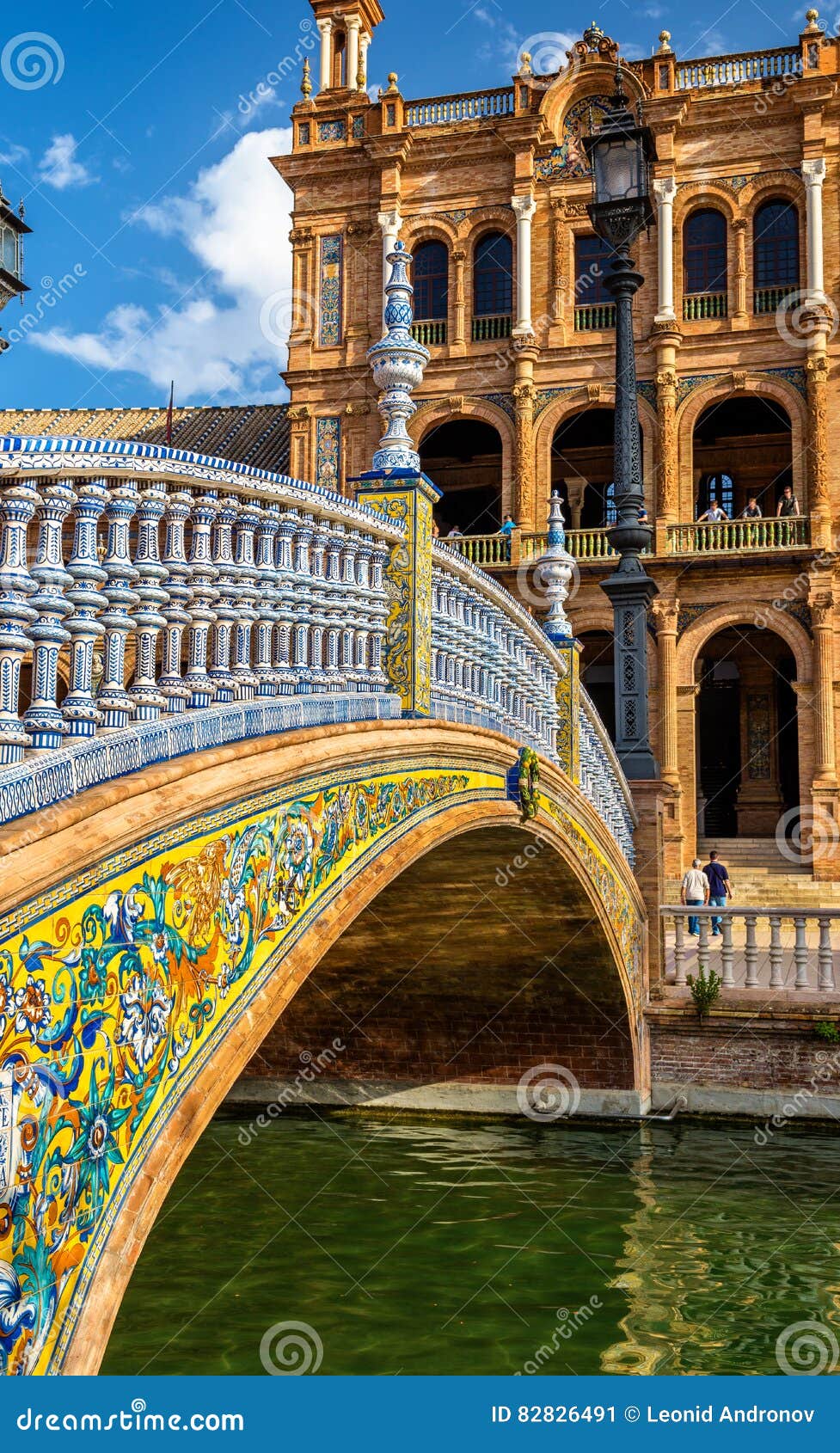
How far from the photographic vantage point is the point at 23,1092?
3.11 meters

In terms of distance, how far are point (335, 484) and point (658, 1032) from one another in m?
18.2

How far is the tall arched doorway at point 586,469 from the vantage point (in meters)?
30.2

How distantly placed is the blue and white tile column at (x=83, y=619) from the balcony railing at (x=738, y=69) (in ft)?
90.2

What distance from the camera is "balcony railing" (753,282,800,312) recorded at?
2703cm

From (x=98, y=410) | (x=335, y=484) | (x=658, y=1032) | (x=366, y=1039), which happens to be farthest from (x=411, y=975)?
(x=98, y=410)

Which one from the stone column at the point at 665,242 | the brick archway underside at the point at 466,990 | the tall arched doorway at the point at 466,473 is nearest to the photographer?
the brick archway underside at the point at 466,990

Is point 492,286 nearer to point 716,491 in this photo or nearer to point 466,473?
point 466,473

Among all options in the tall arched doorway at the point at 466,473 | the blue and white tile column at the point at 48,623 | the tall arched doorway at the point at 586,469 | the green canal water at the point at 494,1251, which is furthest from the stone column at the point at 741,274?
the blue and white tile column at the point at 48,623

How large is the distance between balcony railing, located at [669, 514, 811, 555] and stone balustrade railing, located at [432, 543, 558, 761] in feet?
53.8

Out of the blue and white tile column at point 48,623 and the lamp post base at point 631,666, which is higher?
the lamp post base at point 631,666

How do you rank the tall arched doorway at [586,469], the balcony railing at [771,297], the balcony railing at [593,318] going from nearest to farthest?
the balcony railing at [771,297], the balcony railing at [593,318], the tall arched doorway at [586,469]

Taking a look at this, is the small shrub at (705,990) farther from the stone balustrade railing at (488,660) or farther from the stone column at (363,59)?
the stone column at (363,59)

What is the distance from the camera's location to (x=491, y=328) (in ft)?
94.7

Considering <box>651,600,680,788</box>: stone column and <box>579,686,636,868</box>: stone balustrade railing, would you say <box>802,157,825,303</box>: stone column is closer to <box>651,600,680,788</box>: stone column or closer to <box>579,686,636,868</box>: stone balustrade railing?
<box>651,600,680,788</box>: stone column
